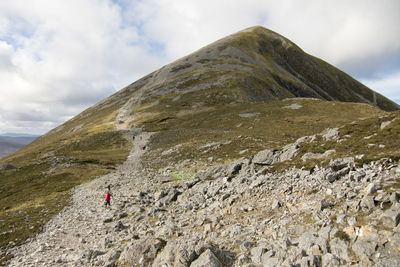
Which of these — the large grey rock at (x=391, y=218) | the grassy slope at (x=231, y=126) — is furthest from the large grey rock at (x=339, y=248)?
the grassy slope at (x=231, y=126)

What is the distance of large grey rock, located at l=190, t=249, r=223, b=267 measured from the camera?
10.4 meters

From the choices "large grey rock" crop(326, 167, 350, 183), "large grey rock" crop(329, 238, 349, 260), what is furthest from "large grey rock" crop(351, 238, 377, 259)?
"large grey rock" crop(326, 167, 350, 183)

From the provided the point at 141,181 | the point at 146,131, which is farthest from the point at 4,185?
the point at 146,131

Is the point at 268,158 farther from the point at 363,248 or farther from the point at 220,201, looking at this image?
the point at 363,248

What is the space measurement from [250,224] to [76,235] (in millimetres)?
14840

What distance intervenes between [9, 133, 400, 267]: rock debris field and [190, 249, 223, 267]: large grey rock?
5 cm

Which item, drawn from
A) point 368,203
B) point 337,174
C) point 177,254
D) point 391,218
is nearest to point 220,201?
point 177,254

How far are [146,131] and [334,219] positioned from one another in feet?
275

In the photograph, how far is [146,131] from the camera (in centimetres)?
8956

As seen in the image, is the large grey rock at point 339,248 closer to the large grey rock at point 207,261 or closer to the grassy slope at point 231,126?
the large grey rock at point 207,261

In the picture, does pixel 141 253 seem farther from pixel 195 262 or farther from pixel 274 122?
pixel 274 122

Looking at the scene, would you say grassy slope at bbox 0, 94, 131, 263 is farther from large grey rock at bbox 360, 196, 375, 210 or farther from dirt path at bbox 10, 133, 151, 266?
large grey rock at bbox 360, 196, 375, 210

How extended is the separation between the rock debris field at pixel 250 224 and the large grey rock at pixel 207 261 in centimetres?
5

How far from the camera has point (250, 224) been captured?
44.6ft
